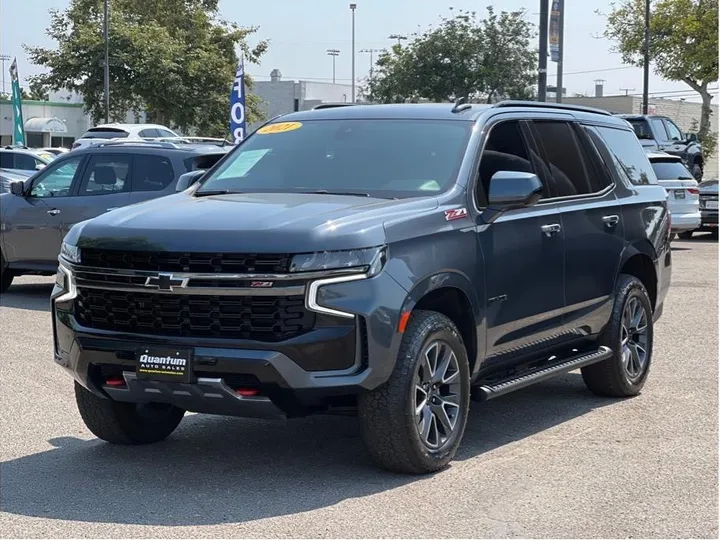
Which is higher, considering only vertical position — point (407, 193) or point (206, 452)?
point (407, 193)

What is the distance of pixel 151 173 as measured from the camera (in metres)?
13.5

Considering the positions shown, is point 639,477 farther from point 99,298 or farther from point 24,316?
point 24,316

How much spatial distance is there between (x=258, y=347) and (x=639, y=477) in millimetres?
2132


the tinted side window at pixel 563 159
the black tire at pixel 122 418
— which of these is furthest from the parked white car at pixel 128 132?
the black tire at pixel 122 418

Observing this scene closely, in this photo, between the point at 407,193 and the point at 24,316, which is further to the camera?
the point at 24,316

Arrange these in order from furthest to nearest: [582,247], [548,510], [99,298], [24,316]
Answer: [24,316], [582,247], [99,298], [548,510]

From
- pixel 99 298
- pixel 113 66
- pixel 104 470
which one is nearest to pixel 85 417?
pixel 104 470

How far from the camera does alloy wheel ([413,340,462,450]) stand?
Answer: 20.2 feet

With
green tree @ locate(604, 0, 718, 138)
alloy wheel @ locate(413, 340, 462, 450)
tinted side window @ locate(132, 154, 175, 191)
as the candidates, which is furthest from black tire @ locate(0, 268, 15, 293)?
green tree @ locate(604, 0, 718, 138)

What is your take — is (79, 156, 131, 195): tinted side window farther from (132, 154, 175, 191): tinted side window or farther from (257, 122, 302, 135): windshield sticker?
(257, 122, 302, 135): windshield sticker

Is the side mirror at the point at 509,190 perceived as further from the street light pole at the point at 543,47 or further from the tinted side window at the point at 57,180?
the street light pole at the point at 543,47

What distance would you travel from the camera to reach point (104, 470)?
252 inches

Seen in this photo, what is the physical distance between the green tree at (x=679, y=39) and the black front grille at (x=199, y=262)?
40.8 m

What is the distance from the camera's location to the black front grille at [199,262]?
5.69 meters
